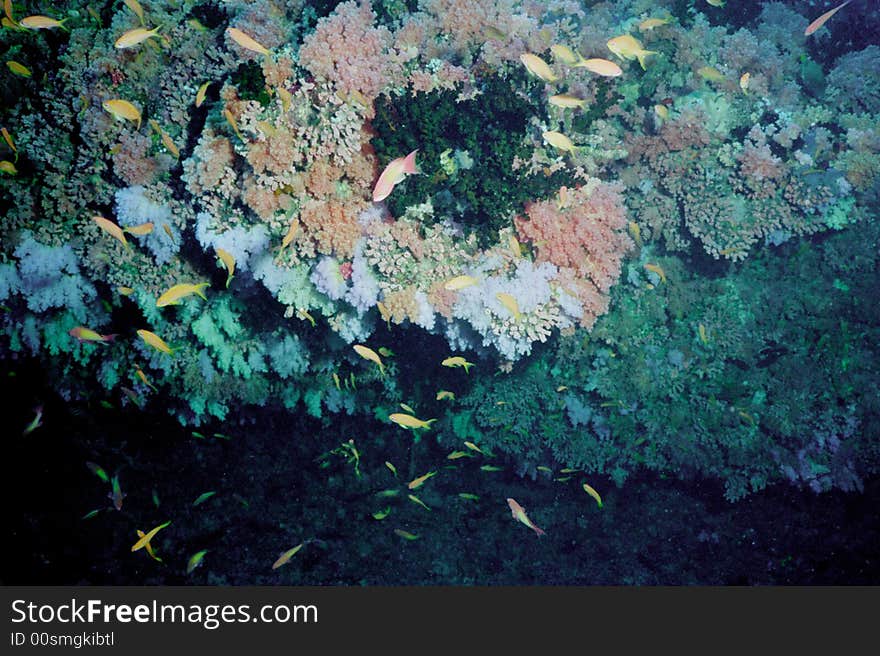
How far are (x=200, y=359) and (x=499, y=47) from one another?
4.93 m

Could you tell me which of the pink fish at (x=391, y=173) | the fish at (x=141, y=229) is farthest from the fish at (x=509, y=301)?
the fish at (x=141, y=229)

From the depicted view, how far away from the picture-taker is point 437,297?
4684mm

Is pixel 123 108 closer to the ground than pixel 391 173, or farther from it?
closer to the ground

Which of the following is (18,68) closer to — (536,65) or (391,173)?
(391,173)

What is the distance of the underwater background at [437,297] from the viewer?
460cm

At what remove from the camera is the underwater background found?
4598 mm

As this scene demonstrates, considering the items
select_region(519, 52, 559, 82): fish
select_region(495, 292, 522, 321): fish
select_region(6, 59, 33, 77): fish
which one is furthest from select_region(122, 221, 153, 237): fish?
select_region(519, 52, 559, 82): fish

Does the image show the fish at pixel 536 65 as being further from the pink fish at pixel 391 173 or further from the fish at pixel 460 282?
the fish at pixel 460 282

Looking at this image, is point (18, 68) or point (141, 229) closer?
point (141, 229)

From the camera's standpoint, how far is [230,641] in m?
4.71

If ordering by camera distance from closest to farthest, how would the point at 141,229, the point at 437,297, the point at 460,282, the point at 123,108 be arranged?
the point at 123,108
the point at 460,282
the point at 141,229
the point at 437,297

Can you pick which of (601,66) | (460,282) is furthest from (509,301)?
(601,66)

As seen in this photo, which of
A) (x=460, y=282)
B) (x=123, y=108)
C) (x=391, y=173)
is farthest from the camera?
(x=460, y=282)

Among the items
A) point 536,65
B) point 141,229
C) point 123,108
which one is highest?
point 536,65
